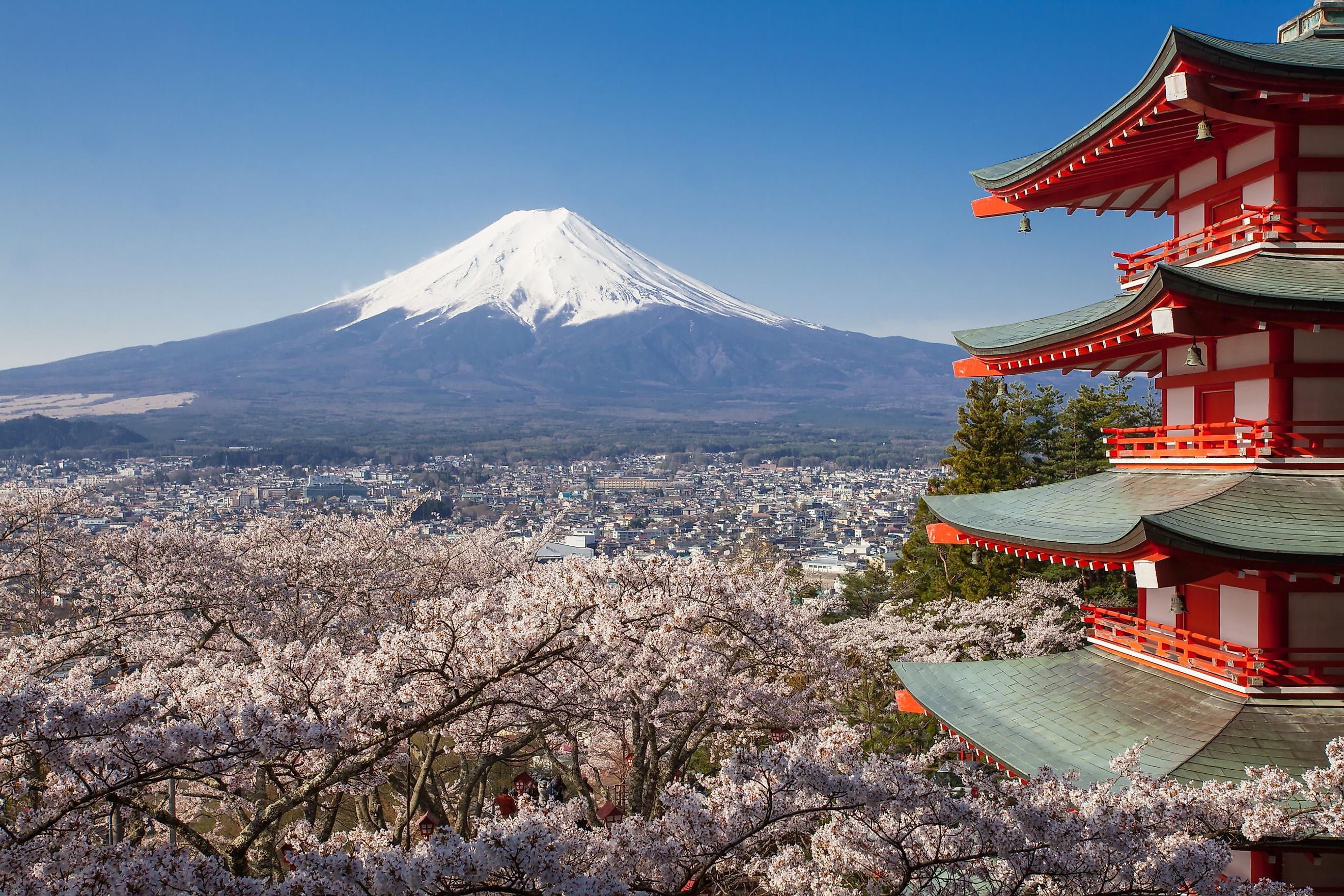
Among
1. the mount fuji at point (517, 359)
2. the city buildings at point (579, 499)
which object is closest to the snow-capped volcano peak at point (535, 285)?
the mount fuji at point (517, 359)

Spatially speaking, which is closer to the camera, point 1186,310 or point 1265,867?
point 1265,867

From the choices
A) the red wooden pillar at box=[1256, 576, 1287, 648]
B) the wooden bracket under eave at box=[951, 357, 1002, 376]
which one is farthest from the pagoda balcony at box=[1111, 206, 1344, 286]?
the red wooden pillar at box=[1256, 576, 1287, 648]

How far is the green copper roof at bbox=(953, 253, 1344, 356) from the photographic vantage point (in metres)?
5.19

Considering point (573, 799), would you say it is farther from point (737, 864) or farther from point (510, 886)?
point (510, 886)

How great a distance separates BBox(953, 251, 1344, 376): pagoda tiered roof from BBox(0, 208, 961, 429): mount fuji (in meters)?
85.6

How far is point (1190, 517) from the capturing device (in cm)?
537

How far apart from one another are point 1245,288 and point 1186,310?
0.37 metres

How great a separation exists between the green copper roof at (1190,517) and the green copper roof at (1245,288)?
1268 mm

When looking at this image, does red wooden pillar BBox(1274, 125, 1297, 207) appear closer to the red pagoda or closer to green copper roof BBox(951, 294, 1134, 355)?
the red pagoda

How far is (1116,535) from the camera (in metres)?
5.54

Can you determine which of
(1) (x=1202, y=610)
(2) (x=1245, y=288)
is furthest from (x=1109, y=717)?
(2) (x=1245, y=288)

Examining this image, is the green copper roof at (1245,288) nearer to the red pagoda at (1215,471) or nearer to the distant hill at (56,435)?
the red pagoda at (1215,471)

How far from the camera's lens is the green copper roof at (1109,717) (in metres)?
5.20

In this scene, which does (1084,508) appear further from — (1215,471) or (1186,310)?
(1186,310)
